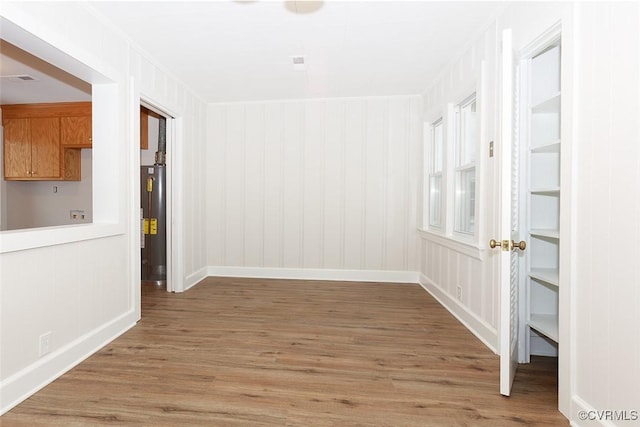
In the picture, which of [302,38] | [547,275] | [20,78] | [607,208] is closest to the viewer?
[607,208]

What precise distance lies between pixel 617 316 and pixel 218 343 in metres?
2.60

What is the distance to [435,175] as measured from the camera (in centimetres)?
436

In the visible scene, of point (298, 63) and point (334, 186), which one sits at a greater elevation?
point (298, 63)

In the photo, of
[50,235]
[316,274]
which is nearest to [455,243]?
[316,274]

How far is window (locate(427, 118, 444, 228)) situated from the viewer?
14.3ft

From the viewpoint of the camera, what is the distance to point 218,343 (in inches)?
106

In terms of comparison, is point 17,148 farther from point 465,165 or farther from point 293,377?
point 465,165

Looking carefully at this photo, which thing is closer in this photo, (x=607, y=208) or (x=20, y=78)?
(x=607, y=208)

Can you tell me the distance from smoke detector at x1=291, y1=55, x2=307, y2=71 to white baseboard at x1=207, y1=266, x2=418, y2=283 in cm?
285

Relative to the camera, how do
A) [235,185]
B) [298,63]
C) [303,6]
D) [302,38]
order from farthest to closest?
[235,185] → [298,63] → [302,38] → [303,6]

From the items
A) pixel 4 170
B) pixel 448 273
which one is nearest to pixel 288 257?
pixel 448 273

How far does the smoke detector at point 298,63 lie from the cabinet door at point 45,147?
4.16 metres

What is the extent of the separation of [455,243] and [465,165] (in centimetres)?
83

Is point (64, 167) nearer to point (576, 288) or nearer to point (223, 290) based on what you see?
point (223, 290)
